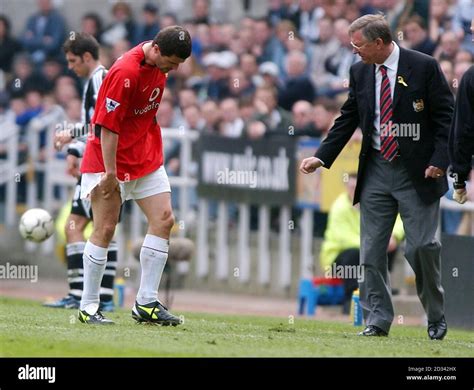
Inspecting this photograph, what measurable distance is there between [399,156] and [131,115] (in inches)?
82.9

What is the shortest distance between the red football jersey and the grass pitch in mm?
1276

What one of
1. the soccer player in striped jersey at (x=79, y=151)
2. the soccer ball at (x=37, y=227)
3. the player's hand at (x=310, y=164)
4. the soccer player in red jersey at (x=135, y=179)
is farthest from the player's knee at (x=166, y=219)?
the soccer ball at (x=37, y=227)

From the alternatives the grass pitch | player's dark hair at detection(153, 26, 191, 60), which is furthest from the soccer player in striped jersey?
player's dark hair at detection(153, 26, 191, 60)

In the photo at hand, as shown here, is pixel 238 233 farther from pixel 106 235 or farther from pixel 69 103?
pixel 106 235

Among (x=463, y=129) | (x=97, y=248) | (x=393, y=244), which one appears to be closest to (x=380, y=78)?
(x=463, y=129)

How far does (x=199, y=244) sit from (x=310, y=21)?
11.8 feet

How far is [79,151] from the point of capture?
40.4 feet

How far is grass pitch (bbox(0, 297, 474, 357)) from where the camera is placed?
28.0ft

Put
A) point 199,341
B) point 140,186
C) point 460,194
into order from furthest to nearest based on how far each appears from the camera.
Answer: point 140,186
point 460,194
point 199,341

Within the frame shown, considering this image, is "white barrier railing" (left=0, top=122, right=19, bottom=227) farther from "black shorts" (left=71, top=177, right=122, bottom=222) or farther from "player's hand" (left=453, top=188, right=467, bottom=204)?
"player's hand" (left=453, top=188, right=467, bottom=204)

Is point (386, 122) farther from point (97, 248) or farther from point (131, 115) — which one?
point (97, 248)

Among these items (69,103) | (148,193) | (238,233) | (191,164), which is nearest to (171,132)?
(191,164)

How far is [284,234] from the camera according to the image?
17328 millimetres

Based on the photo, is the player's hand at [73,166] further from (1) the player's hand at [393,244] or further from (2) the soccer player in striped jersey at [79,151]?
(1) the player's hand at [393,244]
